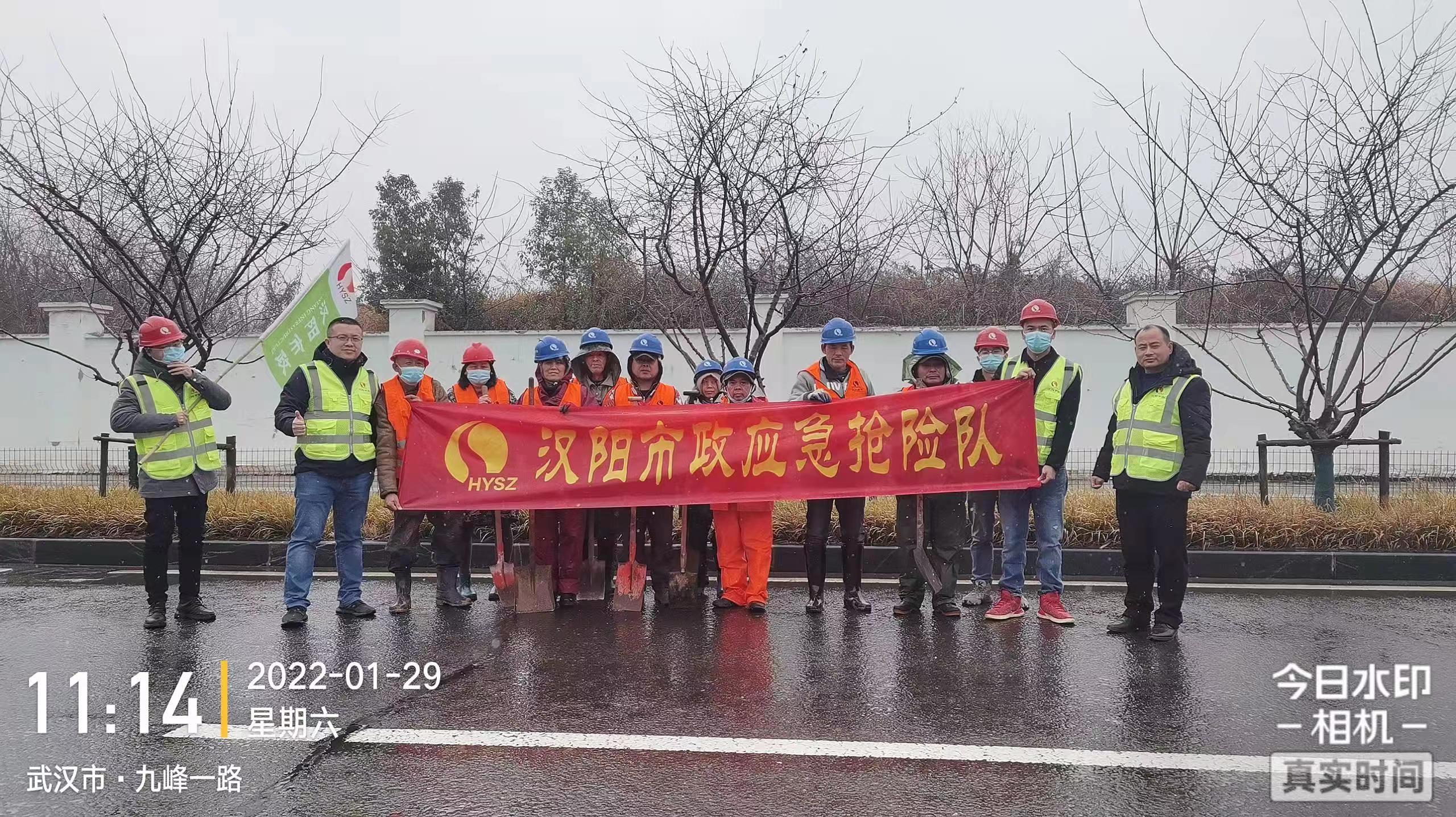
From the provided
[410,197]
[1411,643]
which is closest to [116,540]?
[1411,643]

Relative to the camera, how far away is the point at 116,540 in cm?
873

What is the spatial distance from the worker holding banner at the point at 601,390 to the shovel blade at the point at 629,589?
346 mm

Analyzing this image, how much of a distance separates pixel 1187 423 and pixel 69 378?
64.6ft

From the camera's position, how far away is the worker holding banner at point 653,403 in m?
6.79

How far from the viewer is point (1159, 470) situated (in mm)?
5793

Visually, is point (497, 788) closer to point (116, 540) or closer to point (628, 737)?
point (628, 737)

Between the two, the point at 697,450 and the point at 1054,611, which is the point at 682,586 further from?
the point at 1054,611

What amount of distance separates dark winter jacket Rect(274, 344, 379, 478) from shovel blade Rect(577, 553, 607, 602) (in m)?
1.67

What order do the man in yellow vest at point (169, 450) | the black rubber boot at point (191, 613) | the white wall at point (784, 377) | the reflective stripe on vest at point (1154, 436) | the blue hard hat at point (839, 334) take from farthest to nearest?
the white wall at point (784, 377) → the blue hard hat at point (839, 334) → the black rubber boot at point (191, 613) → the man in yellow vest at point (169, 450) → the reflective stripe on vest at point (1154, 436)

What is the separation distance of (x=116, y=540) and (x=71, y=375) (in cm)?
1174

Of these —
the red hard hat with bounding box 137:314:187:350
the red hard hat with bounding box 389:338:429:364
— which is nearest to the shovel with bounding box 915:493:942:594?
the red hard hat with bounding box 389:338:429:364

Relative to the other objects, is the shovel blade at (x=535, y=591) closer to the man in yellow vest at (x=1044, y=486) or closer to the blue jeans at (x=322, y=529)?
the blue jeans at (x=322, y=529)

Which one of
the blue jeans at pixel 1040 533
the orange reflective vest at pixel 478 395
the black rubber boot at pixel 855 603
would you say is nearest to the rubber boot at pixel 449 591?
the orange reflective vest at pixel 478 395

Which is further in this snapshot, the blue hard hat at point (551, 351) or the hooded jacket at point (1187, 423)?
the blue hard hat at point (551, 351)
